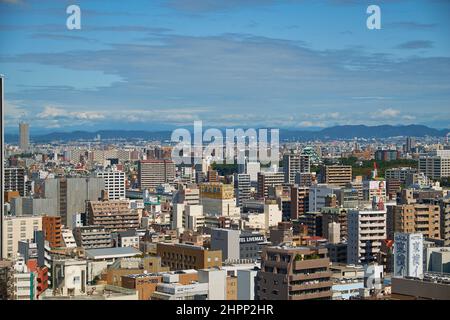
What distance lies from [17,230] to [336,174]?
886 cm

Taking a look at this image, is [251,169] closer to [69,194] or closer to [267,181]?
[267,181]

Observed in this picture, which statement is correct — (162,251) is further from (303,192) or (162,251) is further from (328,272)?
(303,192)

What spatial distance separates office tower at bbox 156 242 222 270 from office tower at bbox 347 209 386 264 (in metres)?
1.67

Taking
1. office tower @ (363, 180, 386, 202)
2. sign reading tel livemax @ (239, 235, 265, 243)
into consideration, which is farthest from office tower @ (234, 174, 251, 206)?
sign reading tel livemax @ (239, 235, 265, 243)

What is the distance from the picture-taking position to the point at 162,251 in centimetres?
743

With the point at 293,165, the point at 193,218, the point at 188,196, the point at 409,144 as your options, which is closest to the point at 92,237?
the point at 193,218

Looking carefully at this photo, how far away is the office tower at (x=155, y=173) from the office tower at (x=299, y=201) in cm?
550

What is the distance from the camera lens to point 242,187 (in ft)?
51.1

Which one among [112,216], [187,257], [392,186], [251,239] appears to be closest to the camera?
[187,257]

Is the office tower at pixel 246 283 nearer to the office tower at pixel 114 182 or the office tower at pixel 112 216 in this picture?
the office tower at pixel 112 216

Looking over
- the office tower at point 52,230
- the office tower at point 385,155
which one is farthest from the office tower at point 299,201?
the office tower at point 385,155

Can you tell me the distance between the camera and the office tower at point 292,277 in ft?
16.5

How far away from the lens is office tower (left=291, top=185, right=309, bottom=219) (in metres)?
12.8

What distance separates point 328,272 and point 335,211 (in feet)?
16.4
